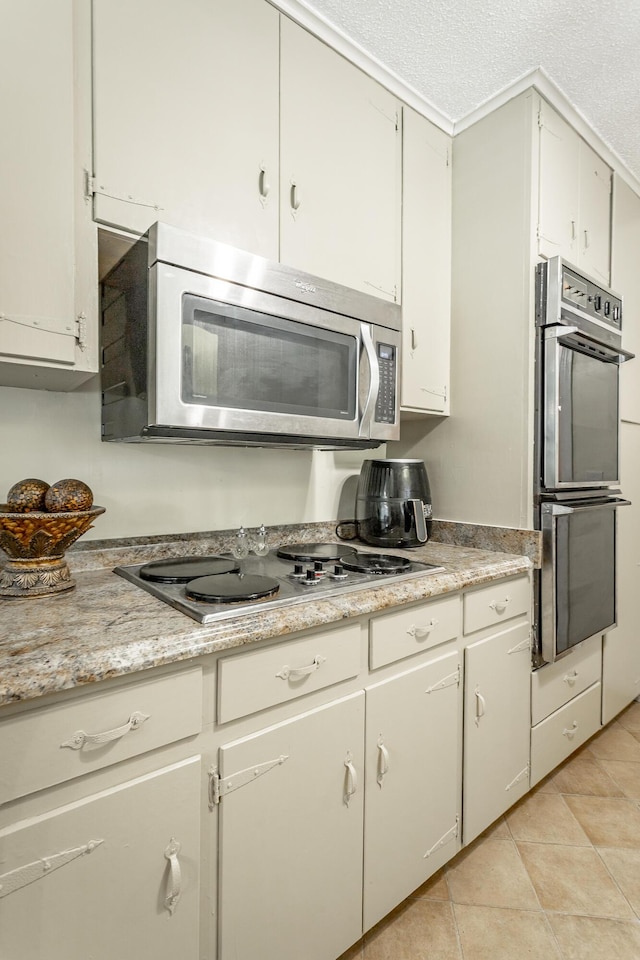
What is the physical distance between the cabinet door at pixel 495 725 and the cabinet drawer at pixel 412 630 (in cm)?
15

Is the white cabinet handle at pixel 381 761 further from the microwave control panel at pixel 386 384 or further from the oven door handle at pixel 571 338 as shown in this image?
the oven door handle at pixel 571 338

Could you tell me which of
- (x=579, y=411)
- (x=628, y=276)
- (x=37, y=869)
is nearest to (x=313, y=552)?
(x=37, y=869)

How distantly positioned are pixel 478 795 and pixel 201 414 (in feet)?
4.69

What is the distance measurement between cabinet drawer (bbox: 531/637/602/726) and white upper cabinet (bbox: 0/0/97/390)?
6.05ft

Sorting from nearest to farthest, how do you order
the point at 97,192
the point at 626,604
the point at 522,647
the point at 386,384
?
the point at 97,192, the point at 386,384, the point at 522,647, the point at 626,604

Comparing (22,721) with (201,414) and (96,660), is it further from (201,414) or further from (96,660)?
(201,414)

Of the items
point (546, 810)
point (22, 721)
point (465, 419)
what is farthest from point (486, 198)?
point (546, 810)

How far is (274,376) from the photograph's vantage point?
1354 mm

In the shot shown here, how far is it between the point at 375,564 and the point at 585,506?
1.01 m

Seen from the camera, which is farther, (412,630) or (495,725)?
(495,725)

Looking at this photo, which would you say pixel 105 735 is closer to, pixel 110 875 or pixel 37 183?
pixel 110 875

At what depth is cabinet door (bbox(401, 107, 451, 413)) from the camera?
6.12 ft

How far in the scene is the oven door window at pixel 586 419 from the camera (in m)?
1.85

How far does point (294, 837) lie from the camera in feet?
3.54
